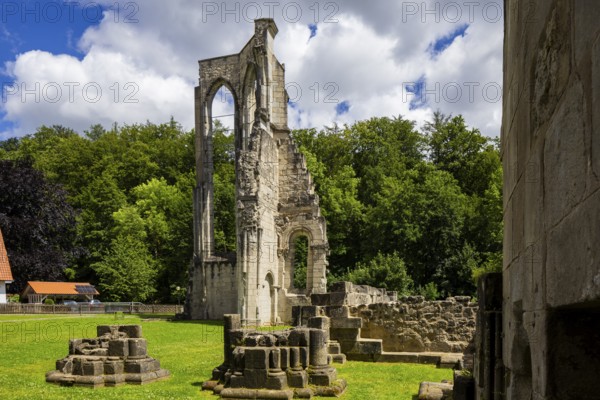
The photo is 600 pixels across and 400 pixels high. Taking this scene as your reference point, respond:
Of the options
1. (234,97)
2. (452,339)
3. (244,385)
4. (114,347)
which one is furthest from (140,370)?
(234,97)

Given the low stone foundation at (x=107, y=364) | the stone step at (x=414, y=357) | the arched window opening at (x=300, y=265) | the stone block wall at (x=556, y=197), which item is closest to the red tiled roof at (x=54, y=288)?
the arched window opening at (x=300, y=265)

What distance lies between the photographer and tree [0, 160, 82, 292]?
38.1 metres

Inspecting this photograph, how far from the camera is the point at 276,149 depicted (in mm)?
29109

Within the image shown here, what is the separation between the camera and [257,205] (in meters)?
25.3

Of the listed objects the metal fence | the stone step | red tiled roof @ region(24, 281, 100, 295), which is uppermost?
the stone step

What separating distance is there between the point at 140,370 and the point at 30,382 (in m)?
2.15

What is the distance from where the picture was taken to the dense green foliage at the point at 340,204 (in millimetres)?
33562

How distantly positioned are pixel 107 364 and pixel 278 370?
4.08m

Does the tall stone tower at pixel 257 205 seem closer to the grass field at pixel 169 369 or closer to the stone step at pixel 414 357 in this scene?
the grass field at pixel 169 369

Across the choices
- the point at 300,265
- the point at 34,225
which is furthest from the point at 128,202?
the point at 300,265

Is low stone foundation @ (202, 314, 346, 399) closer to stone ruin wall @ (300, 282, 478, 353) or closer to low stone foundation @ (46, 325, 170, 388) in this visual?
low stone foundation @ (46, 325, 170, 388)

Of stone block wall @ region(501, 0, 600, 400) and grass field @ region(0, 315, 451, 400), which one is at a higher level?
stone block wall @ region(501, 0, 600, 400)

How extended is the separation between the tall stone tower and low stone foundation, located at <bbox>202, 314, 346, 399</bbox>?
535 inches

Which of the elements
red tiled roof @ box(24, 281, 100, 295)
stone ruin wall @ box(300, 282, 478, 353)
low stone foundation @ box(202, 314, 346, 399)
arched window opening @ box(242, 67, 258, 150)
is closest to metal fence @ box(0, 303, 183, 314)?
red tiled roof @ box(24, 281, 100, 295)
